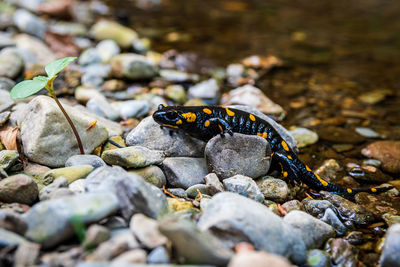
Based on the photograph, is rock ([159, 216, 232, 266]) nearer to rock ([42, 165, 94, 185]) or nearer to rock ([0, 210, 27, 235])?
rock ([0, 210, 27, 235])

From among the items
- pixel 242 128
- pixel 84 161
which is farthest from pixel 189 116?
Answer: pixel 84 161

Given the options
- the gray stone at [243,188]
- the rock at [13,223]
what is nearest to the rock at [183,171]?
the gray stone at [243,188]

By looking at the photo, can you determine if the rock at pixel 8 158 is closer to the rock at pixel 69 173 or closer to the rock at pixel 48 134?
the rock at pixel 48 134

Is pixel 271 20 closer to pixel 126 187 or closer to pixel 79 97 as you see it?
pixel 79 97

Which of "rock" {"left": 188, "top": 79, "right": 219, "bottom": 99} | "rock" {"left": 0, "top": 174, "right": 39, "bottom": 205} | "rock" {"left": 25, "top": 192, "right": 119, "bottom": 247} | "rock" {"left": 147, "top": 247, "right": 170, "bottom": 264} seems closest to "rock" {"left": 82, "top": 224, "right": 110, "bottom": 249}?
"rock" {"left": 25, "top": 192, "right": 119, "bottom": 247}

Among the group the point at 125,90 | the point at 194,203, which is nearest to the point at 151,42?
the point at 125,90

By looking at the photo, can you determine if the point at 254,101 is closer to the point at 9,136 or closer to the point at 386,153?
the point at 386,153
